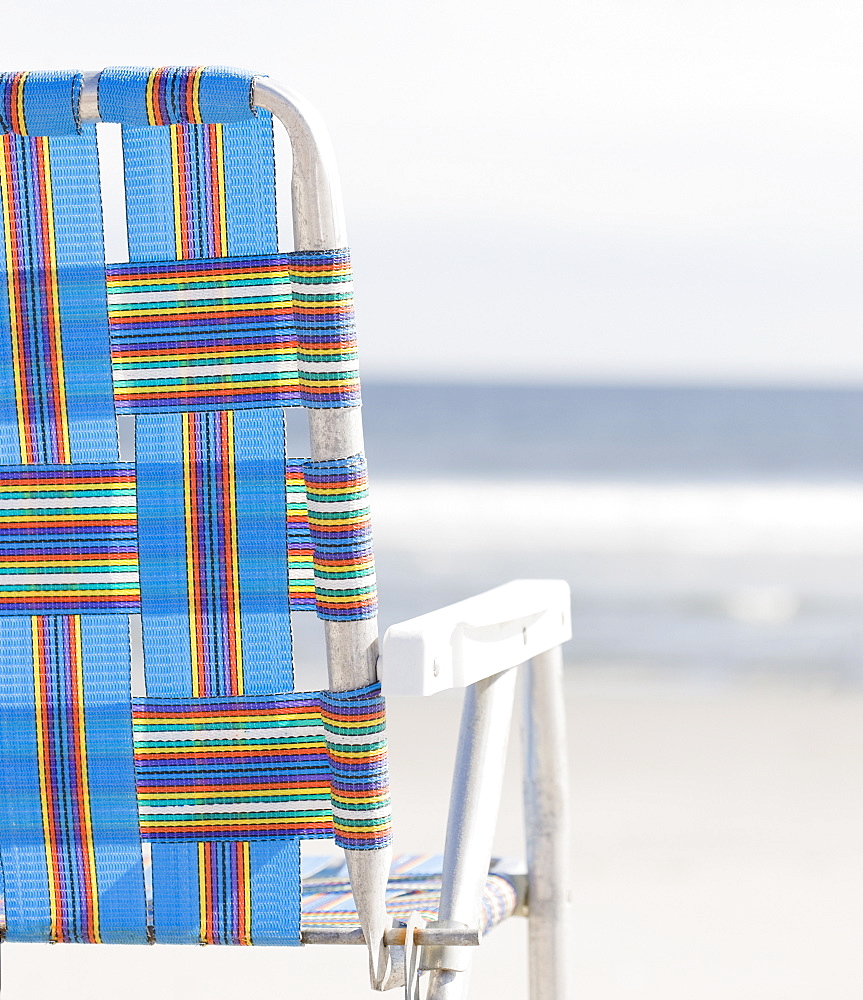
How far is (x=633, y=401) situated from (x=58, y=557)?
21490 millimetres

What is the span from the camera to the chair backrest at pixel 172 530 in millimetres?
1025

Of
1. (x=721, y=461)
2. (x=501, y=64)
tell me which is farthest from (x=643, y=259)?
(x=721, y=461)

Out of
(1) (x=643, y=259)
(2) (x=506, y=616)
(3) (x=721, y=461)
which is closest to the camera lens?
(2) (x=506, y=616)

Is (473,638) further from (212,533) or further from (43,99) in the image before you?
(43,99)

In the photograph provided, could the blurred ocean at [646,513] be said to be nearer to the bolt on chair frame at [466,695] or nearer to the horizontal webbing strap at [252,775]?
the bolt on chair frame at [466,695]

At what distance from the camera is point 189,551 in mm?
1083

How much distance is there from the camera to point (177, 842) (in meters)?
1.14

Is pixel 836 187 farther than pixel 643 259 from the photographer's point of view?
No

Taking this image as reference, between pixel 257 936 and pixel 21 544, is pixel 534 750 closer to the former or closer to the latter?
pixel 257 936

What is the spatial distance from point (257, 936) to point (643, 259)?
22.0 meters

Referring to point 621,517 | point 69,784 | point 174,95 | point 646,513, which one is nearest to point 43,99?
point 174,95

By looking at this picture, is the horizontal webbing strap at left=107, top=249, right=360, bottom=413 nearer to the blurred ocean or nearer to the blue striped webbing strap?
the blue striped webbing strap

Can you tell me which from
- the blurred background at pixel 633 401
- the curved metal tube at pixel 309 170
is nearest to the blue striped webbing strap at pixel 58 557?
the curved metal tube at pixel 309 170

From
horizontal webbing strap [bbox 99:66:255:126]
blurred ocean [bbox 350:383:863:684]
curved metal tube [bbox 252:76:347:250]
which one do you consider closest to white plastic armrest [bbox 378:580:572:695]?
curved metal tube [bbox 252:76:347:250]
